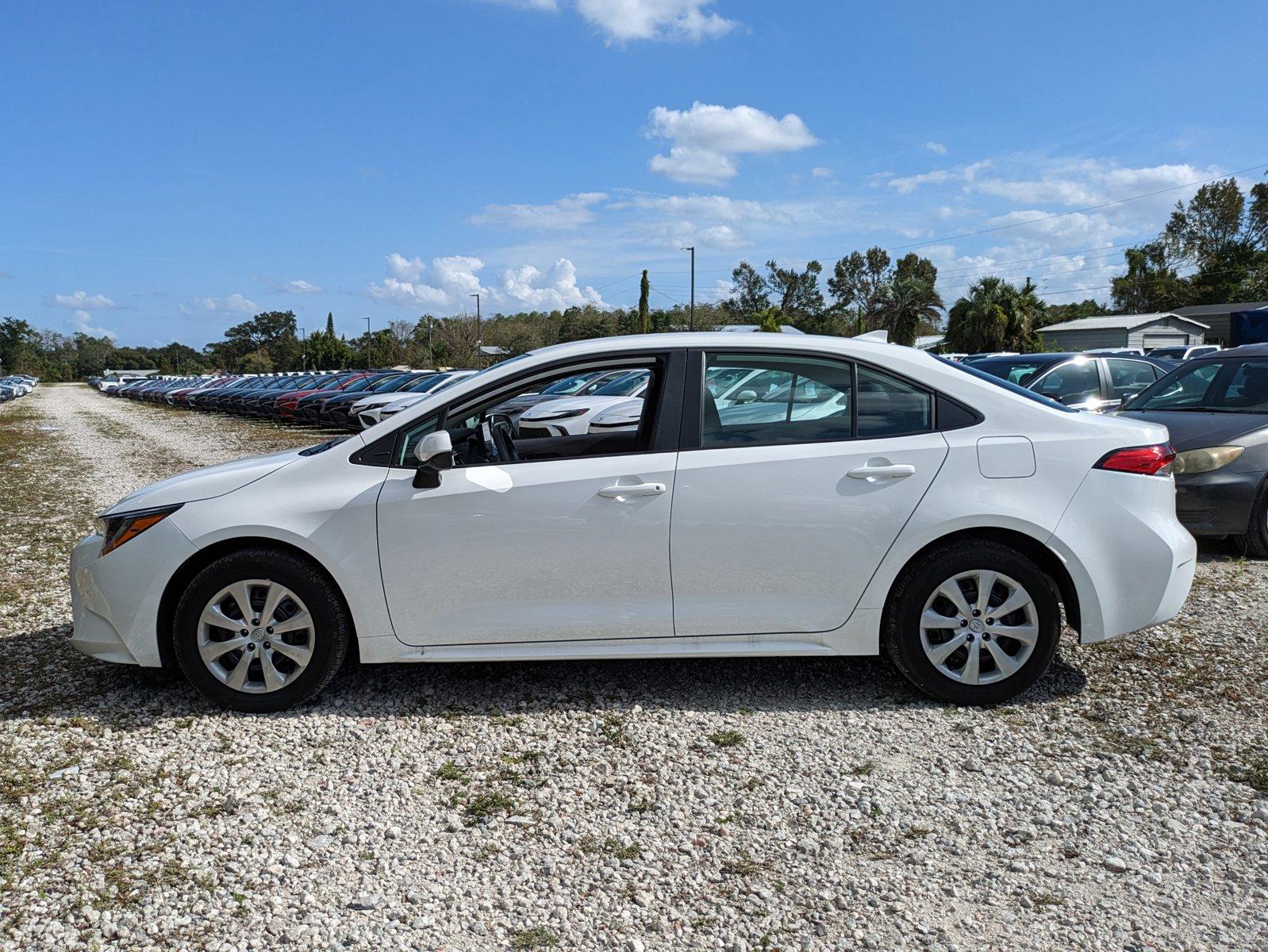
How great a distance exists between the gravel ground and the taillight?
106 centimetres

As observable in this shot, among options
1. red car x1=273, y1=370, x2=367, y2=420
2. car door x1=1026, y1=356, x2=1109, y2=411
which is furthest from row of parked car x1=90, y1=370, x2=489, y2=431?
car door x1=1026, y1=356, x2=1109, y2=411

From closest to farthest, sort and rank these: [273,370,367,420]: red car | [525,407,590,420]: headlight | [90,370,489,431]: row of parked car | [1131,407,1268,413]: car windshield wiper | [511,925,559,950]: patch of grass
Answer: [511,925,559,950]: patch of grass < [1131,407,1268,413]: car windshield wiper < [525,407,590,420]: headlight < [90,370,489,431]: row of parked car < [273,370,367,420]: red car

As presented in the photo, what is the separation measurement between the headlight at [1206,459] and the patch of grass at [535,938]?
615 cm

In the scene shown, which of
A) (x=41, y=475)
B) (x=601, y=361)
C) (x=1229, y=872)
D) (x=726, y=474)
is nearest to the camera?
(x=1229, y=872)

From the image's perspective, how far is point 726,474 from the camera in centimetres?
393

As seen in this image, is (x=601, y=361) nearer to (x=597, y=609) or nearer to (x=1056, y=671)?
(x=597, y=609)

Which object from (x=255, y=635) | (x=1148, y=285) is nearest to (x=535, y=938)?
(x=255, y=635)

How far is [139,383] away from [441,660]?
74.4m

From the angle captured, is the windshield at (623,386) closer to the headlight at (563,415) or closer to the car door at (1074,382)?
the headlight at (563,415)

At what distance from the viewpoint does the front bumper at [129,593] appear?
4.00 m

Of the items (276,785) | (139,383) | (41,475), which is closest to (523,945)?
(276,785)

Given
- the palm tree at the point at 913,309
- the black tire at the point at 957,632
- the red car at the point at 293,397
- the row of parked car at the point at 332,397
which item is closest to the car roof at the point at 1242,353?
the black tire at the point at 957,632

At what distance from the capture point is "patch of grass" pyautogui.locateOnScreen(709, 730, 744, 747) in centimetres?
380

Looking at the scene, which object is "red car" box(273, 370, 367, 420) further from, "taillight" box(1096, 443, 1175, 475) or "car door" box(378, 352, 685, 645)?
"taillight" box(1096, 443, 1175, 475)
